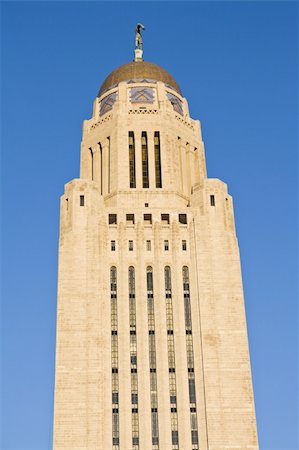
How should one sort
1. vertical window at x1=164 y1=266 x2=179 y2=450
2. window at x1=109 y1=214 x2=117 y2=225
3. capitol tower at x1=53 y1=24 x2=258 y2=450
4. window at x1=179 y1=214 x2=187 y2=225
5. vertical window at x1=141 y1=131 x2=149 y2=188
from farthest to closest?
vertical window at x1=141 y1=131 x2=149 y2=188
window at x1=179 y1=214 x2=187 y2=225
window at x1=109 y1=214 x2=117 y2=225
vertical window at x1=164 y1=266 x2=179 y2=450
capitol tower at x1=53 y1=24 x2=258 y2=450

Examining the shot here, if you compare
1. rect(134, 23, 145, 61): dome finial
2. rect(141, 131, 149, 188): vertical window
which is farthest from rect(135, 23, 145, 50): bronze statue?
rect(141, 131, 149, 188): vertical window

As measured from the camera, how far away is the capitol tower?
55906 mm

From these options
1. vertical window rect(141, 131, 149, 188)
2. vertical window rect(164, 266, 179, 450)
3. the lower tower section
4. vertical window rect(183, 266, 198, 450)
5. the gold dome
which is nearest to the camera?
the lower tower section

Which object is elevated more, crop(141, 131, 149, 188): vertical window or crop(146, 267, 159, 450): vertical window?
crop(141, 131, 149, 188): vertical window

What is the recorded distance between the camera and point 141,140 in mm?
71688

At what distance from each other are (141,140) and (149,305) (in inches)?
671

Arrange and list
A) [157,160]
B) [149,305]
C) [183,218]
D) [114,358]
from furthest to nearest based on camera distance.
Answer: [157,160] → [183,218] → [149,305] → [114,358]

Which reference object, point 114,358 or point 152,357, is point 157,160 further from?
point 114,358

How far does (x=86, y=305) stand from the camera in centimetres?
5981

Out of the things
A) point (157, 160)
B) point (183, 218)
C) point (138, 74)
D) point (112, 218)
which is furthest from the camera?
point (138, 74)

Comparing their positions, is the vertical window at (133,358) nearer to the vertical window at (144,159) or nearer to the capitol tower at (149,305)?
the capitol tower at (149,305)

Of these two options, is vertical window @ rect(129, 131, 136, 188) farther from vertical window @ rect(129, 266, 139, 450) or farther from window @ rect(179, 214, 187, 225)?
vertical window @ rect(129, 266, 139, 450)

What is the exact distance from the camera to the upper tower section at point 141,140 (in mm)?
69250

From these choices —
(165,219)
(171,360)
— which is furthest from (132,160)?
(171,360)
